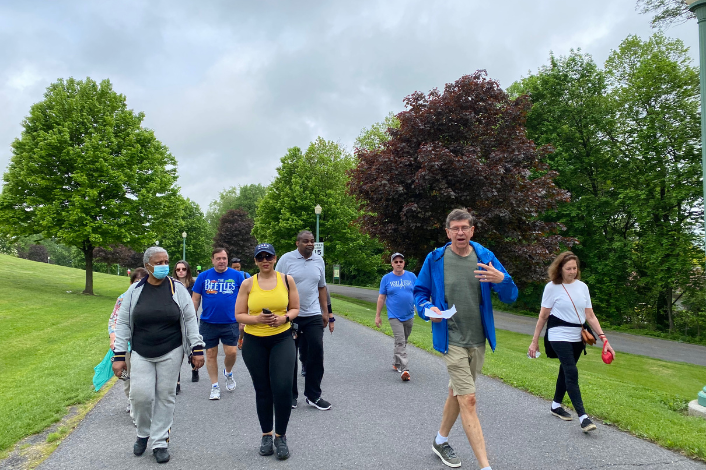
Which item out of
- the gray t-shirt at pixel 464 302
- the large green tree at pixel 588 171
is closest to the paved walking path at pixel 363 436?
the gray t-shirt at pixel 464 302

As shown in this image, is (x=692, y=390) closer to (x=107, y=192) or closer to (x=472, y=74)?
(x=472, y=74)

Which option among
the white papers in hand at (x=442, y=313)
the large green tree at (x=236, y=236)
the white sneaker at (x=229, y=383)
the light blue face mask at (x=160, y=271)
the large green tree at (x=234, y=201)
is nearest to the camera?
the white papers in hand at (x=442, y=313)

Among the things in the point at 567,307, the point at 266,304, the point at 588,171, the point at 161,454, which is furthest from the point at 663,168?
the point at 161,454

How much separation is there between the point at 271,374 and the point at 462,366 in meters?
1.69

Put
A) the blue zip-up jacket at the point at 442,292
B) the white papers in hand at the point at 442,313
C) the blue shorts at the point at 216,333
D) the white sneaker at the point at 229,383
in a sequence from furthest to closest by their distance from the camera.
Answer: the white sneaker at the point at 229,383, the blue shorts at the point at 216,333, the blue zip-up jacket at the point at 442,292, the white papers in hand at the point at 442,313

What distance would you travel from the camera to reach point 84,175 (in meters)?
23.4

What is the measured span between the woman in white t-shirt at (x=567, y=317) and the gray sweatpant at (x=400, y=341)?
2660 millimetres

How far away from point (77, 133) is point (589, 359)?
25856mm

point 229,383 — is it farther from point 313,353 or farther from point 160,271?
point 160,271

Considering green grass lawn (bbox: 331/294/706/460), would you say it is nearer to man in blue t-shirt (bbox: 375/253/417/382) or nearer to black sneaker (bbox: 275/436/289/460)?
man in blue t-shirt (bbox: 375/253/417/382)

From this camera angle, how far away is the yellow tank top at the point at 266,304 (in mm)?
4320

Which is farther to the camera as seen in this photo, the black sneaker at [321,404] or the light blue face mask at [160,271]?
the black sneaker at [321,404]

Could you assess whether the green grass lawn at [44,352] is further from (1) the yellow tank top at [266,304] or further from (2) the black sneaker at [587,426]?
(2) the black sneaker at [587,426]

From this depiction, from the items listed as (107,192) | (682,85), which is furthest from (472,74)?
(107,192)
